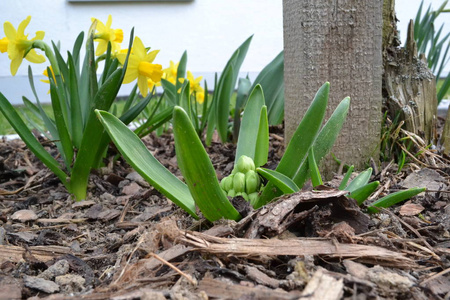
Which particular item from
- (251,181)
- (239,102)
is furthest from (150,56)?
(251,181)

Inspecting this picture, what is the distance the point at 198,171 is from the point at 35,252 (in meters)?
0.44

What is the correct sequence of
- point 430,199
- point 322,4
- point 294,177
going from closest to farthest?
point 294,177, point 430,199, point 322,4

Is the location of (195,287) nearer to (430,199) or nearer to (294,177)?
(294,177)

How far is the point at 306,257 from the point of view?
0.78 m

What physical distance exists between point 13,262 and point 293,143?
645mm

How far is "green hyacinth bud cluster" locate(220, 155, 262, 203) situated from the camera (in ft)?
3.34

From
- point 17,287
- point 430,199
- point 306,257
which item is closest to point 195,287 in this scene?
point 306,257

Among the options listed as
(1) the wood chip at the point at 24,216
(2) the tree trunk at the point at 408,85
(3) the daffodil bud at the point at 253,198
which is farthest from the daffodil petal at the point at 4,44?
(2) the tree trunk at the point at 408,85

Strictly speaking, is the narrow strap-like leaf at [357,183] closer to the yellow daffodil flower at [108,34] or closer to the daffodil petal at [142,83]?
the daffodil petal at [142,83]

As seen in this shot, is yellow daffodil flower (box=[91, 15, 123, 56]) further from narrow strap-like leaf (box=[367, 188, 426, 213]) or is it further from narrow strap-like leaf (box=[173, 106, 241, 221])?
narrow strap-like leaf (box=[367, 188, 426, 213])

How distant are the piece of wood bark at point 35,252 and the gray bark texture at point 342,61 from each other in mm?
759

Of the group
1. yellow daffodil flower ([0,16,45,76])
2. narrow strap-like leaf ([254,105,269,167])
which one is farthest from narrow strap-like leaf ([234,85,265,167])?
yellow daffodil flower ([0,16,45,76])

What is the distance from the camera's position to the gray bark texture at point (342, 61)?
126 centimetres

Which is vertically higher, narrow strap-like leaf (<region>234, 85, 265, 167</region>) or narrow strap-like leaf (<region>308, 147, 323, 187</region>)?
narrow strap-like leaf (<region>234, 85, 265, 167</region>)
